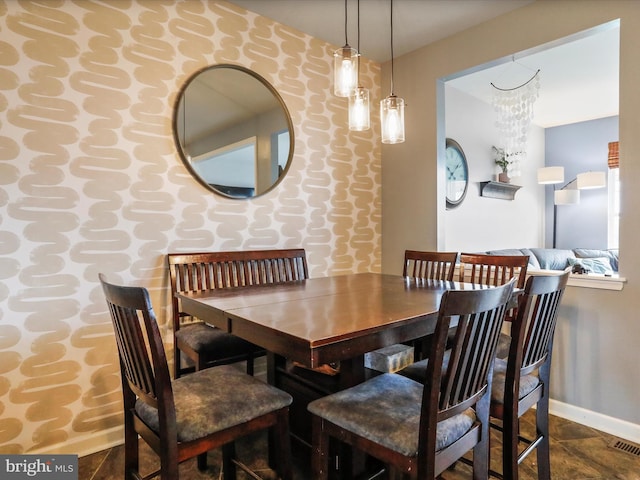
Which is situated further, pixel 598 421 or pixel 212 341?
pixel 598 421

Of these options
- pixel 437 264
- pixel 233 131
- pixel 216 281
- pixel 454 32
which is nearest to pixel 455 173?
pixel 454 32

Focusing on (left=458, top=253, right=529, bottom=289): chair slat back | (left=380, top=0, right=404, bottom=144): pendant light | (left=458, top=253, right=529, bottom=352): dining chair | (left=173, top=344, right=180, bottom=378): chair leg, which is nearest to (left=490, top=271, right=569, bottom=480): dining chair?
(left=458, top=253, right=529, bottom=352): dining chair

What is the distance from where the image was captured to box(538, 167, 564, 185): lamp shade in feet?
15.5

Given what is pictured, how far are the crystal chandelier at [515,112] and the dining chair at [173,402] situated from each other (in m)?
3.78

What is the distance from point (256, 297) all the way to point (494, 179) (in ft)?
12.7

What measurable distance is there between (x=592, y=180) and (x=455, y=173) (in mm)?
2180

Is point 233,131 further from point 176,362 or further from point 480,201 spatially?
point 480,201

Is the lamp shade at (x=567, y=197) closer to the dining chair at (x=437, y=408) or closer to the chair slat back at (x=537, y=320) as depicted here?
the chair slat back at (x=537, y=320)

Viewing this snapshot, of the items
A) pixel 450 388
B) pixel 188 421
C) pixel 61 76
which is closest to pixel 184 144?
pixel 61 76

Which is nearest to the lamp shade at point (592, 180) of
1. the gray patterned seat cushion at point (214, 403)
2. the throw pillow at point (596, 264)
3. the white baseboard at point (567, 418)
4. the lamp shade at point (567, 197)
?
the lamp shade at point (567, 197)

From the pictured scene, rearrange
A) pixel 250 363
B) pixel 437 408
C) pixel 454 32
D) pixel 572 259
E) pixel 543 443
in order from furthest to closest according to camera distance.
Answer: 1. pixel 572 259
2. pixel 454 32
3. pixel 250 363
4. pixel 543 443
5. pixel 437 408

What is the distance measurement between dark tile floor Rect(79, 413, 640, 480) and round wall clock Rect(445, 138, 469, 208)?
2325 millimetres

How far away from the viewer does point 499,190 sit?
464cm

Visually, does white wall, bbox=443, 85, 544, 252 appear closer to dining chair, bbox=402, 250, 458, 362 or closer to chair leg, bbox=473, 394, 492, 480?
dining chair, bbox=402, 250, 458, 362
